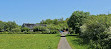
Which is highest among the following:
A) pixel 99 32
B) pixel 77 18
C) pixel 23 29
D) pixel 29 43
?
pixel 77 18

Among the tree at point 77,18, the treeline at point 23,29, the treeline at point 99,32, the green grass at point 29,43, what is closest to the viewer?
the treeline at point 99,32

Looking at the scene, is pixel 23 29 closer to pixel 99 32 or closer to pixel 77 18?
pixel 77 18

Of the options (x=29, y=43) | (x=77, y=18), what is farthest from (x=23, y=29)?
(x=29, y=43)

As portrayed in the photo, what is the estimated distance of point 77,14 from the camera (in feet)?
116

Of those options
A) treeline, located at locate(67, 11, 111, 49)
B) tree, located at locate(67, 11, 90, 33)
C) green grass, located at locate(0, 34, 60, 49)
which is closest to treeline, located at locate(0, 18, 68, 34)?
tree, located at locate(67, 11, 90, 33)

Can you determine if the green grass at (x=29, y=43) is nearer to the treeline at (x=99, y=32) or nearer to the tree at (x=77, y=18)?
the treeline at (x=99, y=32)

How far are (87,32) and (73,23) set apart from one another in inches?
726

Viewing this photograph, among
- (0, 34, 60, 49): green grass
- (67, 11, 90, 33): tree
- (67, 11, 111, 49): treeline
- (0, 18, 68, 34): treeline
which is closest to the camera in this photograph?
(67, 11, 111, 49): treeline

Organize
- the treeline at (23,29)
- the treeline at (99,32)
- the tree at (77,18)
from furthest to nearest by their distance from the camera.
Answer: the treeline at (23,29) < the tree at (77,18) < the treeline at (99,32)

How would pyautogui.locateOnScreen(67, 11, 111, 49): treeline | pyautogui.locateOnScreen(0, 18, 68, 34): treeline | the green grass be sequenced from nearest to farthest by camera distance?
pyautogui.locateOnScreen(67, 11, 111, 49): treeline → the green grass → pyautogui.locateOnScreen(0, 18, 68, 34): treeline

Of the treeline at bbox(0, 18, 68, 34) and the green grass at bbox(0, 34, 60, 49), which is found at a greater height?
the treeline at bbox(0, 18, 68, 34)

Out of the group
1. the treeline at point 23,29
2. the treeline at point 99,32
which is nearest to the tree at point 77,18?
the treeline at point 99,32

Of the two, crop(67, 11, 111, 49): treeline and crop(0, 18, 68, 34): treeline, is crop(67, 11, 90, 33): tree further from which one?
crop(0, 18, 68, 34): treeline

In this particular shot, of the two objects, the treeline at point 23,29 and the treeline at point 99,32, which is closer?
the treeline at point 99,32
